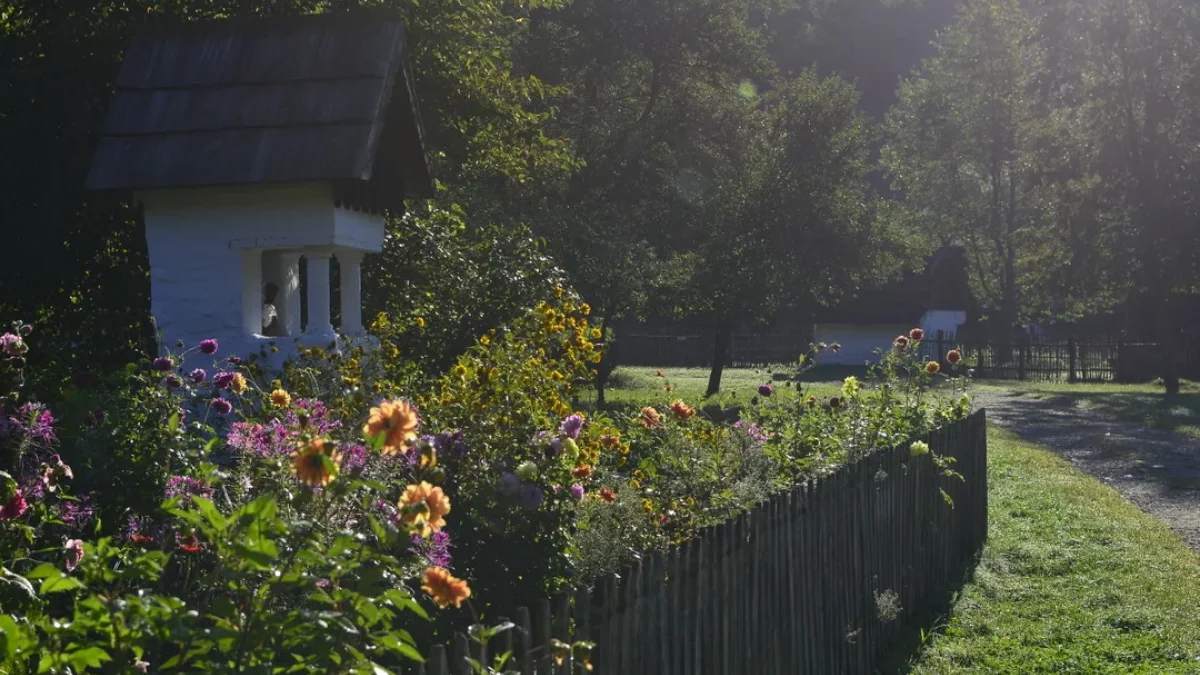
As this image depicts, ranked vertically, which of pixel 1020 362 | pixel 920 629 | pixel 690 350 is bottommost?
pixel 920 629

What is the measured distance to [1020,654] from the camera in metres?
7.74

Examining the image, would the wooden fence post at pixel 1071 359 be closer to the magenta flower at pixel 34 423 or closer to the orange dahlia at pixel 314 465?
the magenta flower at pixel 34 423

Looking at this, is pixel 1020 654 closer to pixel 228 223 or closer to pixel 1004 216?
pixel 228 223

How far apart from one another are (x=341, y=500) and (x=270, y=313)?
810 centimetres

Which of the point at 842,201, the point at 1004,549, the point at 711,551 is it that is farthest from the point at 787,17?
the point at 711,551

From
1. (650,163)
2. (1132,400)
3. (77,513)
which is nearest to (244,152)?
(77,513)

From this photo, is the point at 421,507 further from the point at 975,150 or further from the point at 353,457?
the point at 975,150

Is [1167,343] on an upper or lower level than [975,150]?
lower

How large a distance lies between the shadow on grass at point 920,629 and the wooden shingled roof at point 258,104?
172 inches

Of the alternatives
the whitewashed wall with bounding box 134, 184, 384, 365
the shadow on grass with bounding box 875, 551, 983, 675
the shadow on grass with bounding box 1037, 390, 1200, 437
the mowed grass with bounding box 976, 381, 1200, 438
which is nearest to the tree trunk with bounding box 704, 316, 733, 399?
the shadow on grass with bounding box 1037, 390, 1200, 437

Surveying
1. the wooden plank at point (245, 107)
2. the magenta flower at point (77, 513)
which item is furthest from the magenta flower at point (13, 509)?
the wooden plank at point (245, 107)

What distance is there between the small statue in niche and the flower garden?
249 cm

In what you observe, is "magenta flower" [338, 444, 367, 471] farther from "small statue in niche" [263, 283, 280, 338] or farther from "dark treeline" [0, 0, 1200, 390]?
"small statue in niche" [263, 283, 280, 338]

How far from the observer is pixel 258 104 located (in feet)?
30.9
